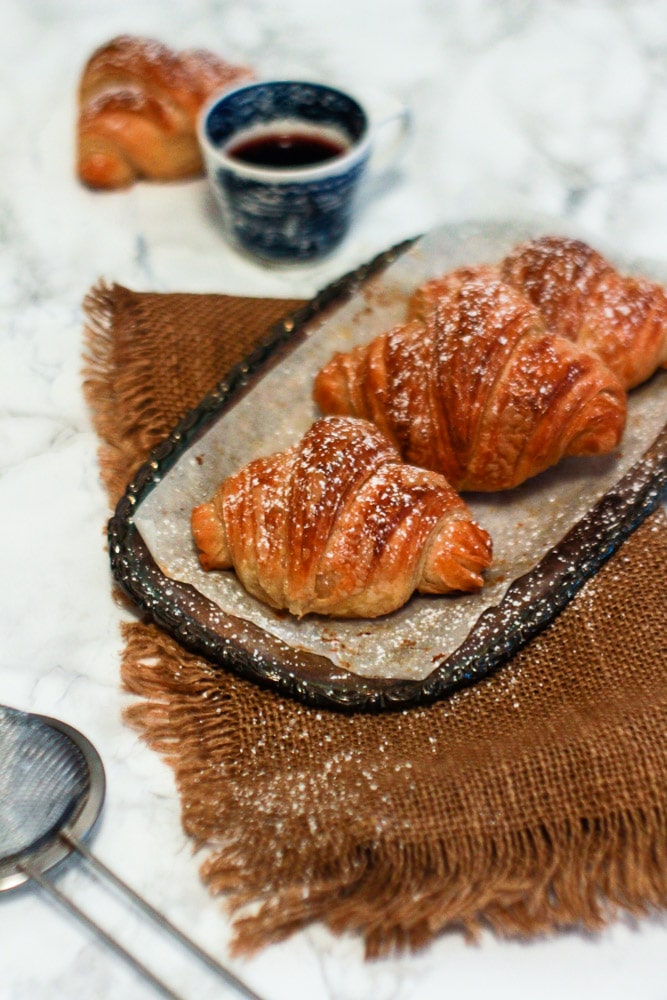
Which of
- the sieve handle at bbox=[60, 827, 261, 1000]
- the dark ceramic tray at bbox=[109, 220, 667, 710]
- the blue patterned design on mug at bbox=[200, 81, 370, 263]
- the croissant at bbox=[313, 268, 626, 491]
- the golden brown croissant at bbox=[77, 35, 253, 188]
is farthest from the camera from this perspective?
the golden brown croissant at bbox=[77, 35, 253, 188]

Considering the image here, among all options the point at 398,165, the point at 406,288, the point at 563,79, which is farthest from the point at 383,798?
the point at 563,79

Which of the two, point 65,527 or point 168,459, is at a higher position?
point 168,459

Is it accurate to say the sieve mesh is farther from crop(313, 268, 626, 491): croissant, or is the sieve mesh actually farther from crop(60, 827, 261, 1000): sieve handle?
crop(313, 268, 626, 491): croissant

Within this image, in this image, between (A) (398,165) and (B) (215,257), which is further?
(A) (398,165)

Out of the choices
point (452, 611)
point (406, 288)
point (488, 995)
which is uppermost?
point (406, 288)

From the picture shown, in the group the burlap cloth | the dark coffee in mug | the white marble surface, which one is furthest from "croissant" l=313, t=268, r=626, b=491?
the dark coffee in mug

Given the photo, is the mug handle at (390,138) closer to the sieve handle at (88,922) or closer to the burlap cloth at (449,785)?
the burlap cloth at (449,785)

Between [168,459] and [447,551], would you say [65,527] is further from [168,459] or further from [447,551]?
[447,551]
